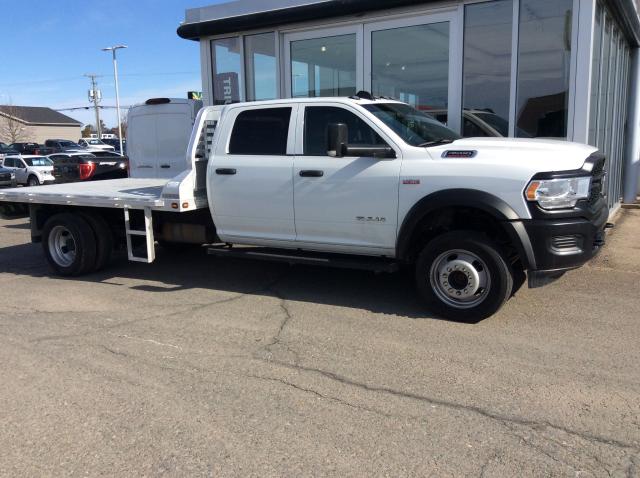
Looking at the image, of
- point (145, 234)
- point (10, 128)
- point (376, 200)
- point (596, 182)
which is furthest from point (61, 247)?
point (10, 128)

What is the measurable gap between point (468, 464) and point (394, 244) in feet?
9.21

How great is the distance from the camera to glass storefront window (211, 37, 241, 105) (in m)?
10.8

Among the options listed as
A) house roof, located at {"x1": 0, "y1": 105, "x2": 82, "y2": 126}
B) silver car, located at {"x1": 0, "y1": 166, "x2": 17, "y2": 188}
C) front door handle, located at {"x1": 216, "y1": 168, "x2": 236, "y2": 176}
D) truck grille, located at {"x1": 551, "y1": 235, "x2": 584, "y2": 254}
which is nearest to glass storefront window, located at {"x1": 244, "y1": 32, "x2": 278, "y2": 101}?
front door handle, located at {"x1": 216, "y1": 168, "x2": 236, "y2": 176}

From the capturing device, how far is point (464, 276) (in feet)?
17.4

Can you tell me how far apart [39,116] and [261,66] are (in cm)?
8479

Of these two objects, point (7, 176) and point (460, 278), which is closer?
point (460, 278)

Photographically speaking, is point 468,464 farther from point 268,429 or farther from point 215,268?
point 215,268

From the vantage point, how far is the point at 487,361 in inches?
174

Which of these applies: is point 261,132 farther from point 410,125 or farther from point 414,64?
point 414,64

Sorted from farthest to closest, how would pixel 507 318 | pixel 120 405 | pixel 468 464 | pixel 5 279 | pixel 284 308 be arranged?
pixel 5 279
pixel 284 308
pixel 507 318
pixel 120 405
pixel 468 464

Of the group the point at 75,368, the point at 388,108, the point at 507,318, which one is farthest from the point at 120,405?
the point at 388,108

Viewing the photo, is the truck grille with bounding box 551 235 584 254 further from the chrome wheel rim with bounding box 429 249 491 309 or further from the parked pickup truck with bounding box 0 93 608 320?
the chrome wheel rim with bounding box 429 249 491 309

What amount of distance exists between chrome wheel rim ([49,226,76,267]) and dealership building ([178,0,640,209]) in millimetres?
4530

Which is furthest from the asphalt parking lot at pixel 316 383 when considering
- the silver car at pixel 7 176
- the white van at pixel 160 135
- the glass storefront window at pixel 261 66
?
the silver car at pixel 7 176
